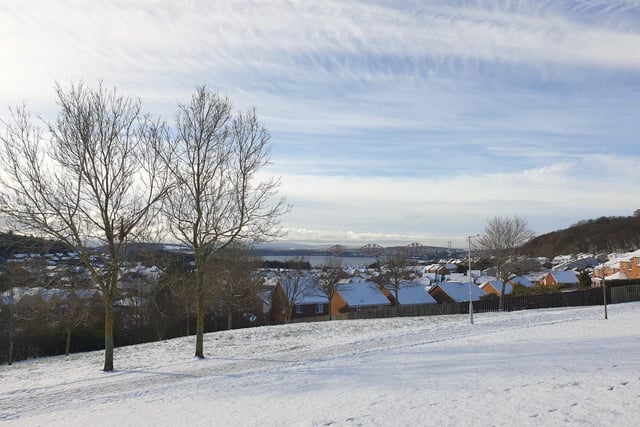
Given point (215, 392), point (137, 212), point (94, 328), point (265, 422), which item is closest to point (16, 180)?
point (137, 212)

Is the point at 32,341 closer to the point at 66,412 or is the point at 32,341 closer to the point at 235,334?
the point at 235,334

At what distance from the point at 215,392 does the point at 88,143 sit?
32.1ft

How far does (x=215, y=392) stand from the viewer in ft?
39.0

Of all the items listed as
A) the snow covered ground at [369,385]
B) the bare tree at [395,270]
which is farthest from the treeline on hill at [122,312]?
the bare tree at [395,270]

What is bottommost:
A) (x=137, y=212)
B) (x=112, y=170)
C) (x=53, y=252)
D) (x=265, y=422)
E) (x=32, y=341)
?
(x=32, y=341)

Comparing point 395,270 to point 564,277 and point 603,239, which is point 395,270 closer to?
point 564,277

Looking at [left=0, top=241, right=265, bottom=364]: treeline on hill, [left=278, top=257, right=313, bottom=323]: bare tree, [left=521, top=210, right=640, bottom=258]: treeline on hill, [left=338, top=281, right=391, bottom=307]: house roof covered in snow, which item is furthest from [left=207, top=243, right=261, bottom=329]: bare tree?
[left=521, top=210, right=640, bottom=258]: treeline on hill

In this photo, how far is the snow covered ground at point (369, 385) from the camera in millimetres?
8398

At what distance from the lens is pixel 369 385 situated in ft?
36.1

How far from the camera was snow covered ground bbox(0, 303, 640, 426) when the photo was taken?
27.6ft

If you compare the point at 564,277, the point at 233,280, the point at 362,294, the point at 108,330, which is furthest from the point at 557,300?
the point at 564,277

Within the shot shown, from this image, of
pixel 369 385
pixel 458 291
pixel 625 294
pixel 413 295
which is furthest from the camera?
pixel 458 291

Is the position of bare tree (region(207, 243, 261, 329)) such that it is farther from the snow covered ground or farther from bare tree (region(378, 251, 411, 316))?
the snow covered ground

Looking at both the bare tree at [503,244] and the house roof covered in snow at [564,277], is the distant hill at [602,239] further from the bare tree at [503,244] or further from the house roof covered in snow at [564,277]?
the bare tree at [503,244]
